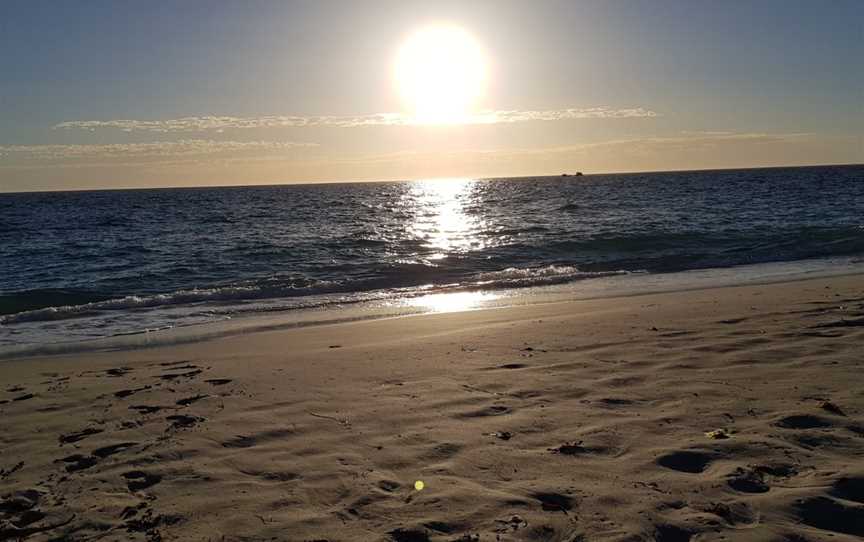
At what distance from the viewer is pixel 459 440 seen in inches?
183

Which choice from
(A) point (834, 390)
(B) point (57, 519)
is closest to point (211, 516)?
(B) point (57, 519)

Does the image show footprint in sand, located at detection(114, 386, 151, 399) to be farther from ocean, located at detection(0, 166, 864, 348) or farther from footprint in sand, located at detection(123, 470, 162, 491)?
ocean, located at detection(0, 166, 864, 348)

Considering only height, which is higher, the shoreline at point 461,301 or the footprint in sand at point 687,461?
the footprint in sand at point 687,461

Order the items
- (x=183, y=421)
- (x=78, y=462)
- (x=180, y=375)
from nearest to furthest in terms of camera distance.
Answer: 1. (x=78, y=462)
2. (x=183, y=421)
3. (x=180, y=375)

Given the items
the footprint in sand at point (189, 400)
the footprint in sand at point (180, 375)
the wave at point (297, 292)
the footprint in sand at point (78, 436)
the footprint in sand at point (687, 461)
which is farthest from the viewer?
the wave at point (297, 292)

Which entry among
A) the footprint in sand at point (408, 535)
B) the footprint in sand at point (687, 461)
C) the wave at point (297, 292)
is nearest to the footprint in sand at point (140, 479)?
the footprint in sand at point (408, 535)

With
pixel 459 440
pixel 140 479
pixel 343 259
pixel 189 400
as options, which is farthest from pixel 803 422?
pixel 343 259

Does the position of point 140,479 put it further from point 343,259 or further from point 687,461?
point 343,259

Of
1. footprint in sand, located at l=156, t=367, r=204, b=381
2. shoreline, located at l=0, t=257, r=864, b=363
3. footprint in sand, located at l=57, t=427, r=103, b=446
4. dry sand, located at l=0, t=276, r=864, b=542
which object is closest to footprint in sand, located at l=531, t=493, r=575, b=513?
dry sand, located at l=0, t=276, r=864, b=542

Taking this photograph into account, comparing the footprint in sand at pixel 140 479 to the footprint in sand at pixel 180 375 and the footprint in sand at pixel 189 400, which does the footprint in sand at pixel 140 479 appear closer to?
the footprint in sand at pixel 189 400

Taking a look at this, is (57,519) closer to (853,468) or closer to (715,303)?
(853,468)

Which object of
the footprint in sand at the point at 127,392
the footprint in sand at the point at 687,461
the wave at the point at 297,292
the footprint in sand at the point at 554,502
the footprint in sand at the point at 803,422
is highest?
the footprint in sand at the point at 803,422

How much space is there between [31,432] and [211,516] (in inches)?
103

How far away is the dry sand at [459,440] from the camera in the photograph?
3574mm
